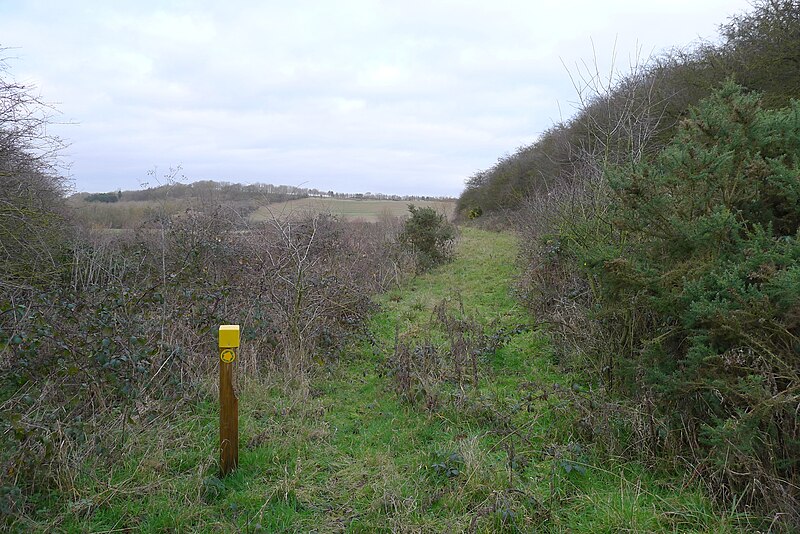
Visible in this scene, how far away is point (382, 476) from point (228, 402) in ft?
3.88

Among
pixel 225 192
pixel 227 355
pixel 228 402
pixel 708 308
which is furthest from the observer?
pixel 225 192

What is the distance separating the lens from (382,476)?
3510 mm

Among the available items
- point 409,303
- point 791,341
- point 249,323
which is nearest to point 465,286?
point 409,303

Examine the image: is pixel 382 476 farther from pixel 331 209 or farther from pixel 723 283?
pixel 331 209

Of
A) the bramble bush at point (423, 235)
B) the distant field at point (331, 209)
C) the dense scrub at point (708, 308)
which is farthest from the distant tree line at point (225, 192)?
the dense scrub at point (708, 308)

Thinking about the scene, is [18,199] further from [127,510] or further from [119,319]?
[127,510]

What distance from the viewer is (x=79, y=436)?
3.19 metres

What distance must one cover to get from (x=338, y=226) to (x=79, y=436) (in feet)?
28.5

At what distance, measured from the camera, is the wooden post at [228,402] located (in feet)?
10.8

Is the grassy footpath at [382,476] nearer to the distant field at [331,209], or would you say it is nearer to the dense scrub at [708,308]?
the dense scrub at [708,308]

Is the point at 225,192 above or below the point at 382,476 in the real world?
above

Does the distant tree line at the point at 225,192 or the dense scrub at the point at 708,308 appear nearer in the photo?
the dense scrub at the point at 708,308

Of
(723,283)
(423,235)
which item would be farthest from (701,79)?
(723,283)

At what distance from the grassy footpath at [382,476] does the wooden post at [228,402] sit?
12 centimetres
